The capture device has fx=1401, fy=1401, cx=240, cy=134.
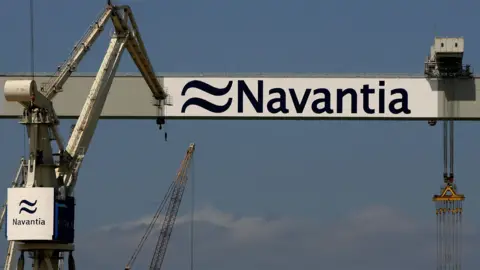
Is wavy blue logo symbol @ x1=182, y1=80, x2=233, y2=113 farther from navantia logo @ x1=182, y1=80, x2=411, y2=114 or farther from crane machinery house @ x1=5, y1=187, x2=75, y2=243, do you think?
crane machinery house @ x1=5, y1=187, x2=75, y2=243

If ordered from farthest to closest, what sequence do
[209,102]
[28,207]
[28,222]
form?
[209,102] < [28,207] < [28,222]

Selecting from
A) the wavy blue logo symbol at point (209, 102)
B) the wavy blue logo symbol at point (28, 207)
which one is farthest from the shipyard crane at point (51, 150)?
the wavy blue logo symbol at point (209, 102)

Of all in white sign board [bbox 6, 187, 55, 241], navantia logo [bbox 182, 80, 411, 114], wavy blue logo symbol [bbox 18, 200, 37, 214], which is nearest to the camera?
white sign board [bbox 6, 187, 55, 241]

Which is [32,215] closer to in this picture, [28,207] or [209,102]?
[28,207]

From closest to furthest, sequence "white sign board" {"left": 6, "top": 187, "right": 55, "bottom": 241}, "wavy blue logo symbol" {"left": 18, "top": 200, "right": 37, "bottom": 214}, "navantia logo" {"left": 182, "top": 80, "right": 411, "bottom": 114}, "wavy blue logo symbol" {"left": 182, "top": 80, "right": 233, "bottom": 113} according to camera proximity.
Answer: "white sign board" {"left": 6, "top": 187, "right": 55, "bottom": 241} < "wavy blue logo symbol" {"left": 18, "top": 200, "right": 37, "bottom": 214} < "navantia logo" {"left": 182, "top": 80, "right": 411, "bottom": 114} < "wavy blue logo symbol" {"left": 182, "top": 80, "right": 233, "bottom": 113}

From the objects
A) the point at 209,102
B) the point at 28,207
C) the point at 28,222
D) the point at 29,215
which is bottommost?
the point at 28,222

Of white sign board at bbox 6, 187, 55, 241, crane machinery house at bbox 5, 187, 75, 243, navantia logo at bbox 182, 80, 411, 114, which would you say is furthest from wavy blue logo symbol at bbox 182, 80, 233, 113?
white sign board at bbox 6, 187, 55, 241

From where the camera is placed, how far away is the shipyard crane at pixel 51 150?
6250cm

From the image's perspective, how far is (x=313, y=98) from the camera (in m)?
73.5

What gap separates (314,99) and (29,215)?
59.5 ft

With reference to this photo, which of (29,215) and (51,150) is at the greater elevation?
(51,150)

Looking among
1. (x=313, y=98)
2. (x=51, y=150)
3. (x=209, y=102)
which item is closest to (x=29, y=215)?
(x=51, y=150)

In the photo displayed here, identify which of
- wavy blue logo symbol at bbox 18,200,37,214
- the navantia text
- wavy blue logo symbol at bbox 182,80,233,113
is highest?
wavy blue logo symbol at bbox 182,80,233,113

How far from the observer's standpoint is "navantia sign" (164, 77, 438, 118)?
73.4 m
